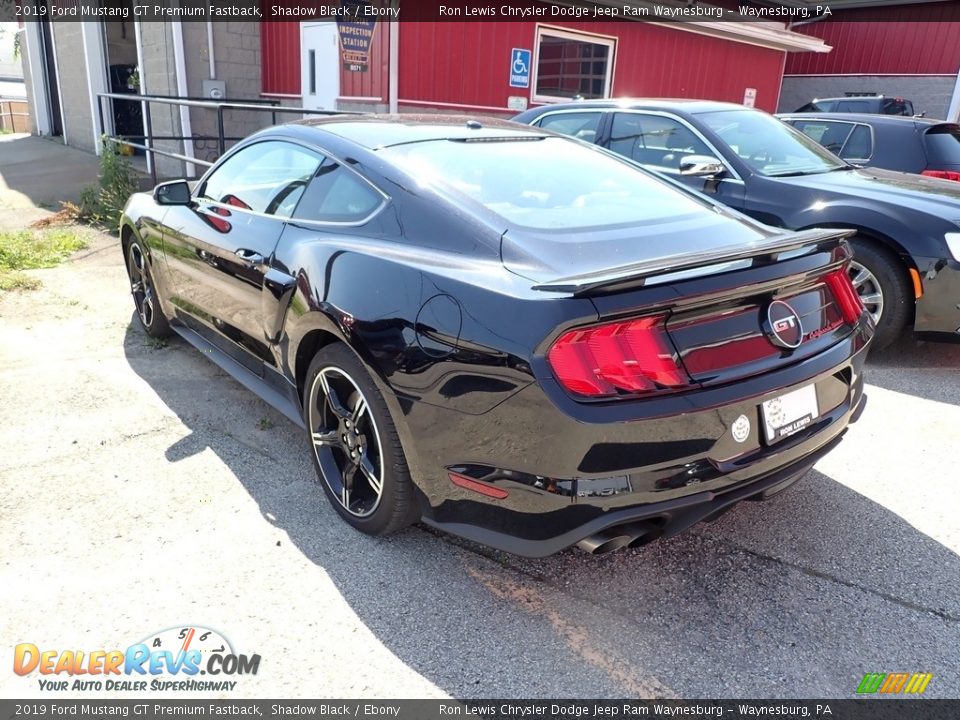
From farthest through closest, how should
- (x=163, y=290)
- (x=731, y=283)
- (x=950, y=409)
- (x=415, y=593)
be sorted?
(x=163, y=290) → (x=950, y=409) → (x=415, y=593) → (x=731, y=283)

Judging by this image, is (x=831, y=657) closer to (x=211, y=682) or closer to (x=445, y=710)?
(x=445, y=710)

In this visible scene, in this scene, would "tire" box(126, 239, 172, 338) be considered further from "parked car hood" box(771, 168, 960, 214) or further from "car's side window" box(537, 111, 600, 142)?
"parked car hood" box(771, 168, 960, 214)

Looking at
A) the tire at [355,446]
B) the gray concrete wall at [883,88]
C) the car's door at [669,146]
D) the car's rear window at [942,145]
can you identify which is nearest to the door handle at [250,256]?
the tire at [355,446]

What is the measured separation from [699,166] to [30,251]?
611 centimetres

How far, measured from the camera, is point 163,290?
436 centimetres

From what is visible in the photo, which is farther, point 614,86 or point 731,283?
point 614,86

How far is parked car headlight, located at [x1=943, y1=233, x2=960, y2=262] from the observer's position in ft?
14.3

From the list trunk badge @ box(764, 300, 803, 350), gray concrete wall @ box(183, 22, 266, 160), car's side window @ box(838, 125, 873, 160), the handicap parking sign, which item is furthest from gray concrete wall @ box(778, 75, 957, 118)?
trunk badge @ box(764, 300, 803, 350)

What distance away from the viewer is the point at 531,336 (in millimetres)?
2049

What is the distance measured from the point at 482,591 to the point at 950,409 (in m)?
3.13

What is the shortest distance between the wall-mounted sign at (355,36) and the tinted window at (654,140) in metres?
5.04

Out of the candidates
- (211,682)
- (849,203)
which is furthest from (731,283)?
(849,203)

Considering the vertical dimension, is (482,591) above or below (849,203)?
below

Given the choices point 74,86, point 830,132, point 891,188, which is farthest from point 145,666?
point 74,86
